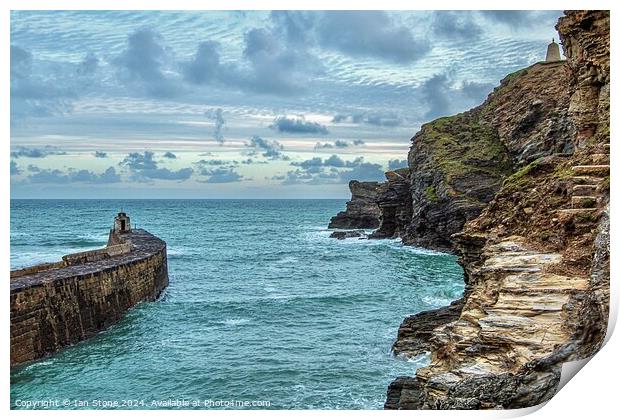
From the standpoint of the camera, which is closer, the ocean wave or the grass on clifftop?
the ocean wave

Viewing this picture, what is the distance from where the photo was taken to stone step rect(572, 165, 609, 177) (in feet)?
46.8

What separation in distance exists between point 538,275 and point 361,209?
75517 millimetres

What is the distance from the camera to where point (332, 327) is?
1053 inches

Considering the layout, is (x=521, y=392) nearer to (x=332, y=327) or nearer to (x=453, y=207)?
(x=332, y=327)

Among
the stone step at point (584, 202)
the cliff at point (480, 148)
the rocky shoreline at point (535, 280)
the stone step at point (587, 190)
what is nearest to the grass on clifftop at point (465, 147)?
the cliff at point (480, 148)

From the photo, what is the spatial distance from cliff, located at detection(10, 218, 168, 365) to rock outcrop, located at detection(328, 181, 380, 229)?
176ft

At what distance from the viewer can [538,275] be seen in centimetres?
1353

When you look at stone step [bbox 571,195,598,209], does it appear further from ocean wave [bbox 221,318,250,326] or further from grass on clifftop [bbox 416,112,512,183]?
grass on clifftop [bbox 416,112,512,183]

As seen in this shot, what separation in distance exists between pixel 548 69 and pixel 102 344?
35.2m

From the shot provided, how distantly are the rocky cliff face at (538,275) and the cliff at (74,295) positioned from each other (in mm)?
12619

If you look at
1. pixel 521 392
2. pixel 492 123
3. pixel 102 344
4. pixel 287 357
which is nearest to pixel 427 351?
pixel 287 357

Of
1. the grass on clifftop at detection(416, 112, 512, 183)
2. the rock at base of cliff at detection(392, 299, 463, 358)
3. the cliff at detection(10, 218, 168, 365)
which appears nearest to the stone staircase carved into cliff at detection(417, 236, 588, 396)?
the rock at base of cliff at detection(392, 299, 463, 358)

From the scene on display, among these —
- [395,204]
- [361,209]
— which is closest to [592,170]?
[395,204]
